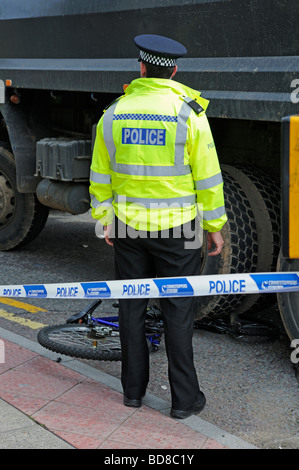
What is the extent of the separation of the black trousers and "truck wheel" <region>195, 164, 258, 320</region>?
46.3 inches

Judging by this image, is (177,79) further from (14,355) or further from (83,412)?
(83,412)

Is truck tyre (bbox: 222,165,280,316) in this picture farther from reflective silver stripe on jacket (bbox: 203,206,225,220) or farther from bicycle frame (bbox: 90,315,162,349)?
reflective silver stripe on jacket (bbox: 203,206,225,220)

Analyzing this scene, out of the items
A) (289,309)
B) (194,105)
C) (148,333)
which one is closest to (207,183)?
(194,105)

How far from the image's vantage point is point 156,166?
386cm

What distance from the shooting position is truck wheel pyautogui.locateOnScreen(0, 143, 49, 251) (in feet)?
25.2

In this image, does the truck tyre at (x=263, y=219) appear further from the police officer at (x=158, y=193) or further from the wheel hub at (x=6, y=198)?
the wheel hub at (x=6, y=198)

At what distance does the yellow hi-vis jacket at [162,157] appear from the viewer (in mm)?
3822

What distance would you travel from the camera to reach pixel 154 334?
4.99m

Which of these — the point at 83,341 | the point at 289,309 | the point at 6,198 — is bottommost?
Result: the point at 83,341

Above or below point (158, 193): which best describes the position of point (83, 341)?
below

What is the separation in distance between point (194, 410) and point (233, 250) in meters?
1.40

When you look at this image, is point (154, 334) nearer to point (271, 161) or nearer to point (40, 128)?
point (271, 161)

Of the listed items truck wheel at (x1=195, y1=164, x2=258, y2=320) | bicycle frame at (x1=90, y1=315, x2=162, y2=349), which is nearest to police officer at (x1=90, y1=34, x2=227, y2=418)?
bicycle frame at (x1=90, y1=315, x2=162, y2=349)

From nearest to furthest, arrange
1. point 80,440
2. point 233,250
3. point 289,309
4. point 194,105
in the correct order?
1. point 80,440
2. point 194,105
3. point 289,309
4. point 233,250
